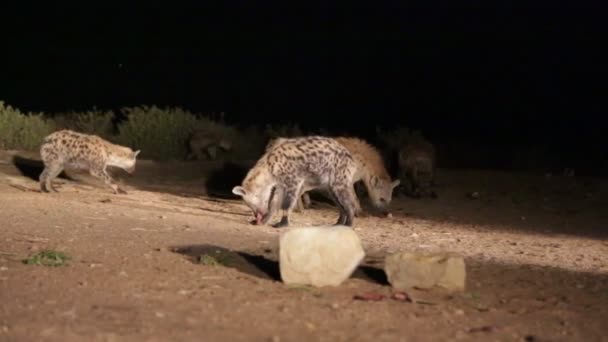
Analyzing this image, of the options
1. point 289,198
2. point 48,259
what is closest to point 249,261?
point 48,259

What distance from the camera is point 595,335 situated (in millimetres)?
6047

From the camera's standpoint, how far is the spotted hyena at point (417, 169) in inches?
636

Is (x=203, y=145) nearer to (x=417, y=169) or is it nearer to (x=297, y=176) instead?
(x=417, y=169)

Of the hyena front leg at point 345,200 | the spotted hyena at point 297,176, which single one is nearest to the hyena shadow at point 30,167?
the spotted hyena at point 297,176

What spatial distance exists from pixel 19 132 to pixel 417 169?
809 cm

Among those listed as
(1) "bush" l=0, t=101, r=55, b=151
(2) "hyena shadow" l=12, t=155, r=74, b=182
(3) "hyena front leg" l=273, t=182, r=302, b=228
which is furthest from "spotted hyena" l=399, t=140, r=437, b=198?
(1) "bush" l=0, t=101, r=55, b=151

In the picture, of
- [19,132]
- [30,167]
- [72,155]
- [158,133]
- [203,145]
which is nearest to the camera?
[72,155]

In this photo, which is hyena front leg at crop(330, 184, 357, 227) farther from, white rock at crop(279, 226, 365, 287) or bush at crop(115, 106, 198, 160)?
bush at crop(115, 106, 198, 160)

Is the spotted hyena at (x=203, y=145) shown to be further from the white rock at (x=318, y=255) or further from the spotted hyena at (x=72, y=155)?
the white rock at (x=318, y=255)

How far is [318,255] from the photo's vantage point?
23.1 ft

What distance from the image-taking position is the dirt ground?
5.92 meters

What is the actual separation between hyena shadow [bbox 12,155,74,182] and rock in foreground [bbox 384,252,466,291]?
366 inches

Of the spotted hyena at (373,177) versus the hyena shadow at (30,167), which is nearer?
the spotted hyena at (373,177)

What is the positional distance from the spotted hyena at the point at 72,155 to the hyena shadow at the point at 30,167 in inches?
53.1
